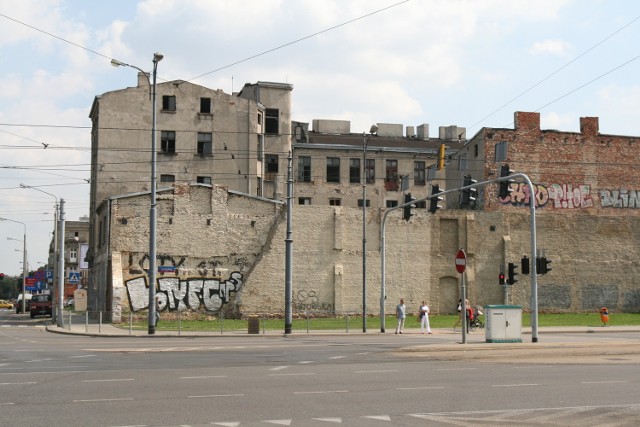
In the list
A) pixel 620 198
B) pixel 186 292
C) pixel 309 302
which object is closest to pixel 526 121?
pixel 620 198

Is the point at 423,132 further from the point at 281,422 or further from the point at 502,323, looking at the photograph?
A: the point at 281,422

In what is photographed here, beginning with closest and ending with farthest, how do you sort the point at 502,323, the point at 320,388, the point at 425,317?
the point at 320,388
the point at 502,323
the point at 425,317

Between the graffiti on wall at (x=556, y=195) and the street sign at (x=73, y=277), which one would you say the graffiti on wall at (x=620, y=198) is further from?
the street sign at (x=73, y=277)

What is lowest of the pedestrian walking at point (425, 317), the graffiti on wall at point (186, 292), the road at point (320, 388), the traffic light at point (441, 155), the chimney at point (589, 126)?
the road at point (320, 388)

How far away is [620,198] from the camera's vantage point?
2467 inches

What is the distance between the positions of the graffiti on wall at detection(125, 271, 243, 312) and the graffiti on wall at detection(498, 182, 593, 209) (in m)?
21.5

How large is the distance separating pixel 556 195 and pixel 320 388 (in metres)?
49.8

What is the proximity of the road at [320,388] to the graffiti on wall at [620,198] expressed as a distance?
40.9 meters

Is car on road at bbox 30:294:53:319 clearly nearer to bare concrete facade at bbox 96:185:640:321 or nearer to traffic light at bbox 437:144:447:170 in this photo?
bare concrete facade at bbox 96:185:640:321

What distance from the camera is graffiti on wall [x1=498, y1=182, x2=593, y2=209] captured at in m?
59.3

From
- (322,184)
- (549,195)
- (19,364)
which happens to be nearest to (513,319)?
(19,364)

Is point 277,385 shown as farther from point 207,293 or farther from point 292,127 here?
point 292,127

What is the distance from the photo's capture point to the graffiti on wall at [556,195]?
59344mm

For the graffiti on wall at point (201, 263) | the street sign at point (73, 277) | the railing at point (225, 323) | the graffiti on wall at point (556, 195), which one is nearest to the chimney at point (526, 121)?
the graffiti on wall at point (556, 195)
